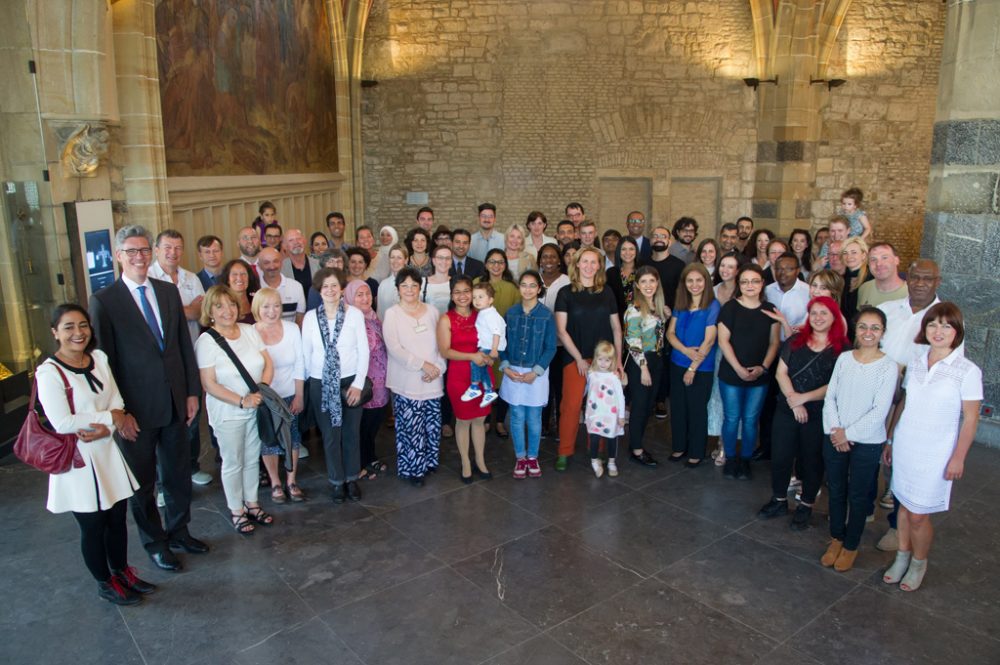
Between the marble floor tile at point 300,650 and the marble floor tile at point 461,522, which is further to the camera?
the marble floor tile at point 461,522

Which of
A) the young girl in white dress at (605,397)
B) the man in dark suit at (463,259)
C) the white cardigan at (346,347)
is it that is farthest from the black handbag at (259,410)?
the man in dark suit at (463,259)

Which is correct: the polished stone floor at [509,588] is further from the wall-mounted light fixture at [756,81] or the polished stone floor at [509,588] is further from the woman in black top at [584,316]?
the wall-mounted light fixture at [756,81]

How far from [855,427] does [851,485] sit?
36cm

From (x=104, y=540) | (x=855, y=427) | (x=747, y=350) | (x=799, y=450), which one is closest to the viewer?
(x=104, y=540)

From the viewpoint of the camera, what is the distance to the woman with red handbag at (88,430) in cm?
328

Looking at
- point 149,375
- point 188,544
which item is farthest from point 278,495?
point 149,375

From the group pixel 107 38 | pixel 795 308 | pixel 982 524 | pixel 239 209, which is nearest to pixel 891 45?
pixel 795 308

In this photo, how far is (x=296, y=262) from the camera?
627cm

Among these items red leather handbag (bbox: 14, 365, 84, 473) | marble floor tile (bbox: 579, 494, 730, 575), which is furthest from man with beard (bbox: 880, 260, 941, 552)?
red leather handbag (bbox: 14, 365, 84, 473)

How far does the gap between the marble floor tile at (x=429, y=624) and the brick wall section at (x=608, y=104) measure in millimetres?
8996

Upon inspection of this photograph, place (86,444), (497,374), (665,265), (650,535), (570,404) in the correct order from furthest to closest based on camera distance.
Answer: (665,265) → (497,374) → (570,404) → (650,535) → (86,444)

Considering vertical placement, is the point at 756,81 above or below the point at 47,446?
above

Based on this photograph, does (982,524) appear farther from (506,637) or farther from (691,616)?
Result: (506,637)

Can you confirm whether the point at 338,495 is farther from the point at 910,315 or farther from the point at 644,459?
the point at 910,315
